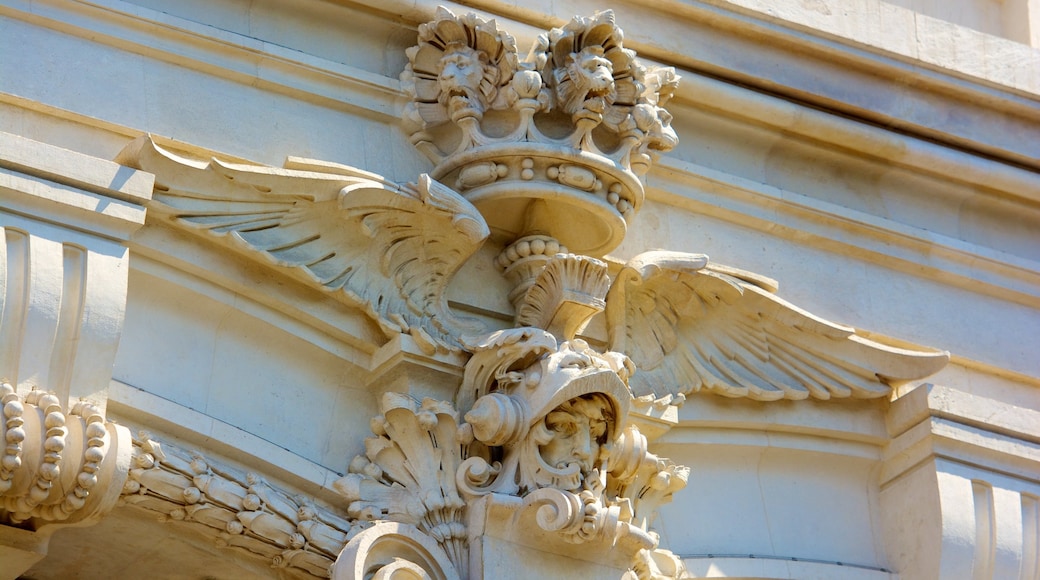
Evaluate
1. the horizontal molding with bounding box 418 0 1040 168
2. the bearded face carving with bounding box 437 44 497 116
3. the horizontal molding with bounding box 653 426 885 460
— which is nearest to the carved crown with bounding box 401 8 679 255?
the bearded face carving with bounding box 437 44 497 116

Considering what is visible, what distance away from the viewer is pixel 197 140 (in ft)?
19.8

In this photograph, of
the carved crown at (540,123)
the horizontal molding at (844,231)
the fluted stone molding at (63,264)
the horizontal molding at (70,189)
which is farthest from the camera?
the horizontal molding at (844,231)

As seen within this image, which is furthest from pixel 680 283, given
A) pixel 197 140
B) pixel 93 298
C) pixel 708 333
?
pixel 93 298

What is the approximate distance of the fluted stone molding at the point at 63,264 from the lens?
17.3ft

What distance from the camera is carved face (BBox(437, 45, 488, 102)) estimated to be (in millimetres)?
6348

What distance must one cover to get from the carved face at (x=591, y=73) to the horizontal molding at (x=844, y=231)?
60 centimetres

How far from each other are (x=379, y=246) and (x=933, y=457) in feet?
6.69

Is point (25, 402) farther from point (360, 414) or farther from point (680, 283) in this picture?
point (680, 283)

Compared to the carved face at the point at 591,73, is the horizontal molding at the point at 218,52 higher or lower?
lower

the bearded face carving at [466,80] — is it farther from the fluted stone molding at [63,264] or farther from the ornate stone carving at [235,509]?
the ornate stone carving at [235,509]

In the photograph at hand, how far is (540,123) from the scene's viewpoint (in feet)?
21.1

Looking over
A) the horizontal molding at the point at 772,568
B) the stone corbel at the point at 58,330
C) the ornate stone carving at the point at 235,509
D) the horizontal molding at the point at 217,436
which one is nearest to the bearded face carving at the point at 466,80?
the stone corbel at the point at 58,330

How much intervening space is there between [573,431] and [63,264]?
1590mm

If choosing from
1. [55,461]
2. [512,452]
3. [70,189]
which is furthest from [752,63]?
[55,461]
